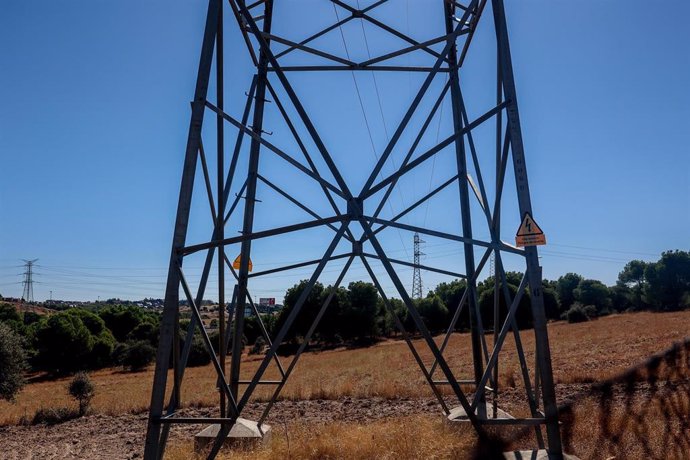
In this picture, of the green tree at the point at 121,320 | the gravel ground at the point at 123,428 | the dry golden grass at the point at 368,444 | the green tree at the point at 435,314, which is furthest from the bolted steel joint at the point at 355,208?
the green tree at the point at 121,320

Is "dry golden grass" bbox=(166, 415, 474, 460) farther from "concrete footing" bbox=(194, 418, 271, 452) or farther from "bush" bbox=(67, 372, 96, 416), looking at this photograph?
"bush" bbox=(67, 372, 96, 416)

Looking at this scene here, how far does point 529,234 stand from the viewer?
23.9 feet

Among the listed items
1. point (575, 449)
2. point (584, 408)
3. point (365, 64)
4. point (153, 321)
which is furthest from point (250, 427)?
point (153, 321)

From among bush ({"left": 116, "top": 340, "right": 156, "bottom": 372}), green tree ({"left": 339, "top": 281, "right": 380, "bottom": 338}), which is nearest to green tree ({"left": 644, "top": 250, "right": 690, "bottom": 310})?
green tree ({"left": 339, "top": 281, "right": 380, "bottom": 338})

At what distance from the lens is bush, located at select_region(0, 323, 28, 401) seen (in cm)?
2456

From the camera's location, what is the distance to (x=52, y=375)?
5297 centimetres

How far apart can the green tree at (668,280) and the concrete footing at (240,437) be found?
77.3 metres

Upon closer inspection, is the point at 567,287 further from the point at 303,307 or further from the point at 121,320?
the point at 121,320

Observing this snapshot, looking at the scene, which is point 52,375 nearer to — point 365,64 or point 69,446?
point 69,446

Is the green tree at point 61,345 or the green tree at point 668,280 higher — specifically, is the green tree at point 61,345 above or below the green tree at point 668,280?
below

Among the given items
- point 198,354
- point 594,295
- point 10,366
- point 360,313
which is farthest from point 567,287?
point 10,366

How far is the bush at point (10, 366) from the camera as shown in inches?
967

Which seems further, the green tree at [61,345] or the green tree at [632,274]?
the green tree at [632,274]

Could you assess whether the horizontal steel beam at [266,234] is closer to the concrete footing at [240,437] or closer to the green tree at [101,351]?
the concrete footing at [240,437]
